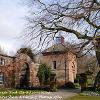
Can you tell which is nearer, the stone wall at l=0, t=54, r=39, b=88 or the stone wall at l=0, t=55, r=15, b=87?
the stone wall at l=0, t=55, r=15, b=87

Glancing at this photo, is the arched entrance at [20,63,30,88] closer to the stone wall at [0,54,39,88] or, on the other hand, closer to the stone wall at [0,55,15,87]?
the stone wall at [0,54,39,88]

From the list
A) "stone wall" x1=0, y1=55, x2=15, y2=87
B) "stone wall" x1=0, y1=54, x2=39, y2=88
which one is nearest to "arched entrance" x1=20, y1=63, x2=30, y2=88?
"stone wall" x1=0, y1=54, x2=39, y2=88

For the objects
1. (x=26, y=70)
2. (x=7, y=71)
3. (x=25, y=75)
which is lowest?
(x=25, y=75)

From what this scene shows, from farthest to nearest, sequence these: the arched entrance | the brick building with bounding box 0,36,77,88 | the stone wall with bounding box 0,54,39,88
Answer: the arched entrance → the stone wall with bounding box 0,54,39,88 → the brick building with bounding box 0,36,77,88

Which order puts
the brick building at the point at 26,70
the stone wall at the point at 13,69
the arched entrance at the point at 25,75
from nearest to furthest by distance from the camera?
1. the brick building at the point at 26,70
2. the stone wall at the point at 13,69
3. the arched entrance at the point at 25,75

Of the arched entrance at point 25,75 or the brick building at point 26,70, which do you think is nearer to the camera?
the brick building at point 26,70

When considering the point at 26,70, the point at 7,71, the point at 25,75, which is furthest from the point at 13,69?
the point at 26,70

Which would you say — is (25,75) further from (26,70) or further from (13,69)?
(13,69)

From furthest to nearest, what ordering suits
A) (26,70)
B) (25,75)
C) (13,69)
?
(26,70), (25,75), (13,69)

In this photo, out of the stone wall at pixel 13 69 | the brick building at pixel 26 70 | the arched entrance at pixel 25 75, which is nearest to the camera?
the brick building at pixel 26 70

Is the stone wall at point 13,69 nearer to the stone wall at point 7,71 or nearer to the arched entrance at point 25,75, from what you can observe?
the stone wall at point 7,71

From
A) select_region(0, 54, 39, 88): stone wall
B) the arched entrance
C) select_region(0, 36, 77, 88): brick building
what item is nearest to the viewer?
select_region(0, 36, 77, 88): brick building

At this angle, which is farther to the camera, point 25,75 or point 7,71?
point 25,75

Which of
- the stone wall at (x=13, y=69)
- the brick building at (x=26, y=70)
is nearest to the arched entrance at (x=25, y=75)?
the brick building at (x=26, y=70)
